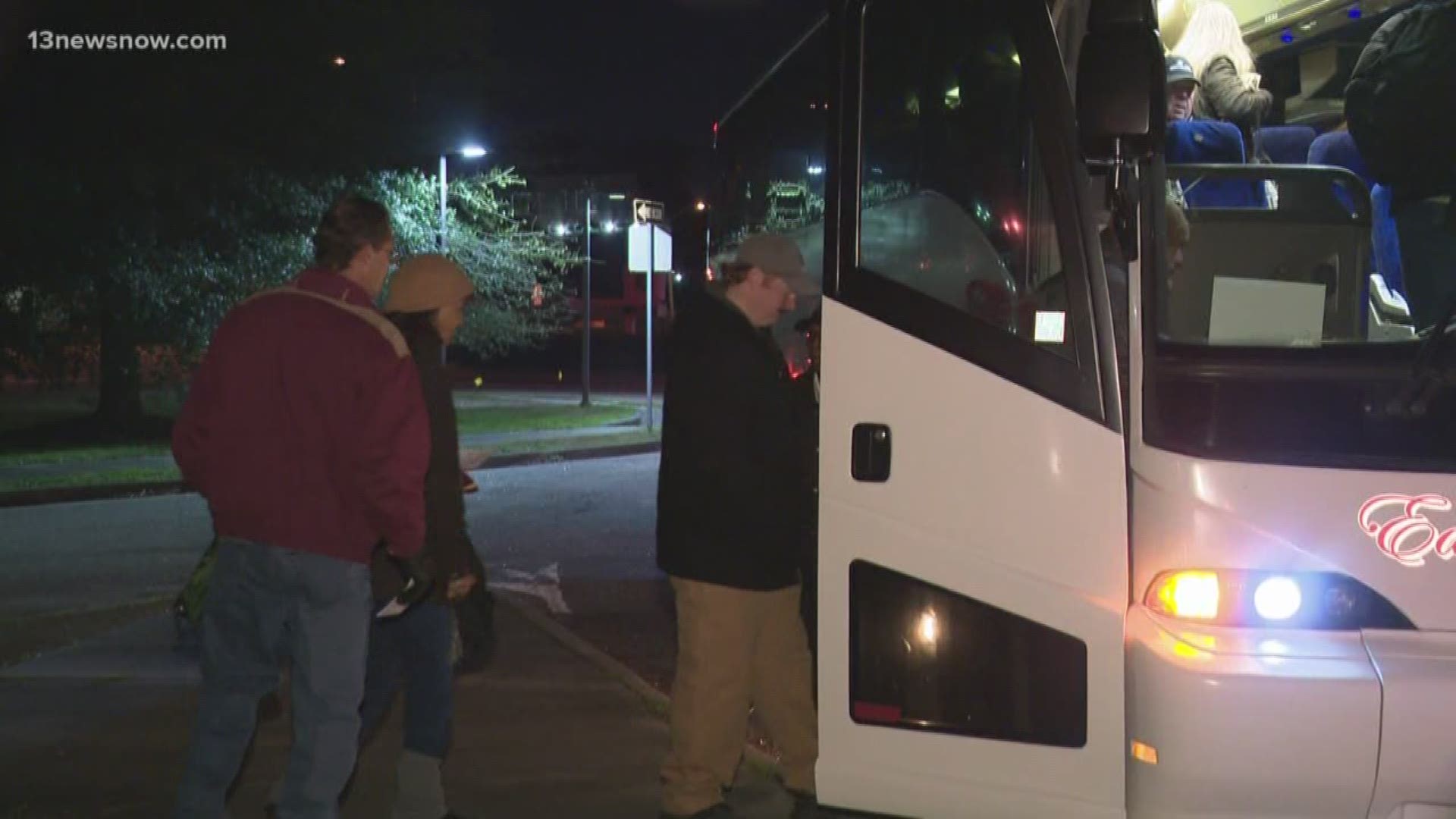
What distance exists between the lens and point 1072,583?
4.23 m

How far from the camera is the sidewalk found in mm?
6305

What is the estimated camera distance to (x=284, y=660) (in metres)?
4.87

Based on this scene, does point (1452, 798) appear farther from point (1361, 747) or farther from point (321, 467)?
point (321, 467)

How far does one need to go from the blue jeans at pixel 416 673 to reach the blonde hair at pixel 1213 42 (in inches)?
120

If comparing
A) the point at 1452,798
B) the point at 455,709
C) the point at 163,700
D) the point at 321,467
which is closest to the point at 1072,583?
the point at 1452,798

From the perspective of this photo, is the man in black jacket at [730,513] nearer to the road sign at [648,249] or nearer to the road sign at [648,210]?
the road sign at [648,210]

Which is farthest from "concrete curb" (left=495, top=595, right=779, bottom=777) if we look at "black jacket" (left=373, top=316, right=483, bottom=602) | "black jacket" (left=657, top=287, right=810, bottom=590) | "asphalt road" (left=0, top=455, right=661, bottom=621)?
"black jacket" (left=373, top=316, right=483, bottom=602)

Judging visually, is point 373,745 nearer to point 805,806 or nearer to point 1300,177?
point 805,806

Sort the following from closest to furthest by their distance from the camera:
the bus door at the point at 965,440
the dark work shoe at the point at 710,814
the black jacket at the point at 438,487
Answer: the bus door at the point at 965,440 < the black jacket at the point at 438,487 < the dark work shoe at the point at 710,814

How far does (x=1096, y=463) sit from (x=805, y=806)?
7.58ft

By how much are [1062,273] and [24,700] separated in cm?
579

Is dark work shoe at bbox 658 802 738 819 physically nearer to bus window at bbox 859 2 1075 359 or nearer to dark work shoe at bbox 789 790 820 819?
A: dark work shoe at bbox 789 790 820 819

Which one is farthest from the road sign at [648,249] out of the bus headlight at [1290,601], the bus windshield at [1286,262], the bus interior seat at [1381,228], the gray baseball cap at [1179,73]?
the bus headlight at [1290,601]

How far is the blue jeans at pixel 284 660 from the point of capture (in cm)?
466
